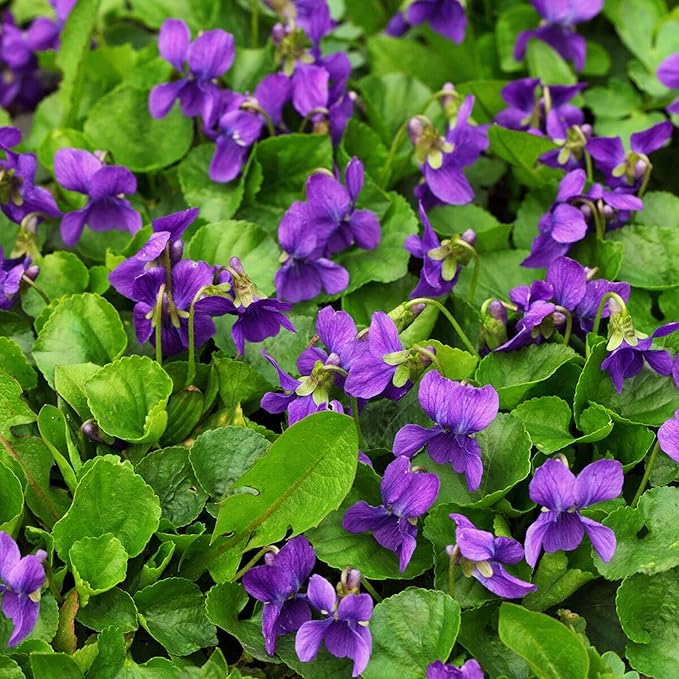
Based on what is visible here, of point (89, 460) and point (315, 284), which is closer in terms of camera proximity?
point (89, 460)

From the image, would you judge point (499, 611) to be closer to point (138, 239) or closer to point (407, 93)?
point (138, 239)

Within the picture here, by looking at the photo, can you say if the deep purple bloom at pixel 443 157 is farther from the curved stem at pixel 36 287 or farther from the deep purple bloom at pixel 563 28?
the curved stem at pixel 36 287

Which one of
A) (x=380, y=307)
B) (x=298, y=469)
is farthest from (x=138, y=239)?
(x=298, y=469)

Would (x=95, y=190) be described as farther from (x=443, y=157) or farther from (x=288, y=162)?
(x=443, y=157)

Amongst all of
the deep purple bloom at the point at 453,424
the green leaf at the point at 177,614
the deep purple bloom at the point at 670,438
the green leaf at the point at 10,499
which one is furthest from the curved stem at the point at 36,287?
the deep purple bloom at the point at 670,438

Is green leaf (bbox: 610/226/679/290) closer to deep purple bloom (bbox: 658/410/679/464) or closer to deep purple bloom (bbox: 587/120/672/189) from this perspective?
deep purple bloom (bbox: 587/120/672/189)

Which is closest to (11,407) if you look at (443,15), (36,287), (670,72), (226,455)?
(36,287)

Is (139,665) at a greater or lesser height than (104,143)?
lesser

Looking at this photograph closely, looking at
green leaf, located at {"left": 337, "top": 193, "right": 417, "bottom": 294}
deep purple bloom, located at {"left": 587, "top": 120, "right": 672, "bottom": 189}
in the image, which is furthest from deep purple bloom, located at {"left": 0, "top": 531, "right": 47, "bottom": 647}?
deep purple bloom, located at {"left": 587, "top": 120, "right": 672, "bottom": 189}
